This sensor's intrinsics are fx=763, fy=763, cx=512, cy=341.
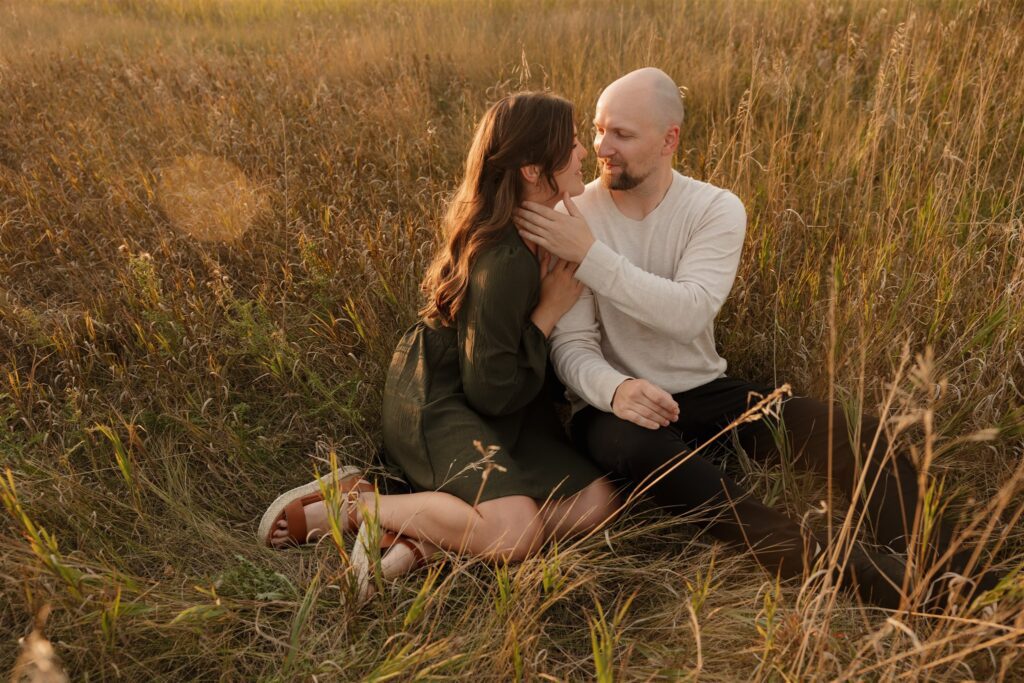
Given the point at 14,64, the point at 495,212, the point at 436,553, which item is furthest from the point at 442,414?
the point at 14,64

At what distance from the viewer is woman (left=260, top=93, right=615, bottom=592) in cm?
237

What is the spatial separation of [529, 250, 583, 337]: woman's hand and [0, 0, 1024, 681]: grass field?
0.72 metres

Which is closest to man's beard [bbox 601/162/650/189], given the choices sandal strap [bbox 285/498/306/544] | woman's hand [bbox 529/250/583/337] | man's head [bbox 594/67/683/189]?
man's head [bbox 594/67/683/189]

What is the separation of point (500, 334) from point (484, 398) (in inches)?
9.0

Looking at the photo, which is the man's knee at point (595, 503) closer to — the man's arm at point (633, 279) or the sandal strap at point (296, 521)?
the man's arm at point (633, 279)

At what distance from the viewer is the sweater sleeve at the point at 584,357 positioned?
8.29 ft

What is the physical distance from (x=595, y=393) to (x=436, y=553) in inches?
28.6

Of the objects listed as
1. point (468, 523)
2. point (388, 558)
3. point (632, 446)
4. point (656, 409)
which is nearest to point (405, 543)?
point (388, 558)

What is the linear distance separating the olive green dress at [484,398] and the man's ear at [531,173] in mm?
170

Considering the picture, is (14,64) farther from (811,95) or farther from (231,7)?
(811,95)

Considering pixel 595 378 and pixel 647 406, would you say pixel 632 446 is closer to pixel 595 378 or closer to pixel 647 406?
pixel 647 406

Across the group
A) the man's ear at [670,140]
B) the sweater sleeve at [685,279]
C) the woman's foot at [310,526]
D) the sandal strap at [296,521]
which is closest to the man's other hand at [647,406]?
the sweater sleeve at [685,279]

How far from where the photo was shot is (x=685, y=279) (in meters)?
2.62

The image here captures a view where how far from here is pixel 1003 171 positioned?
12.0 feet
